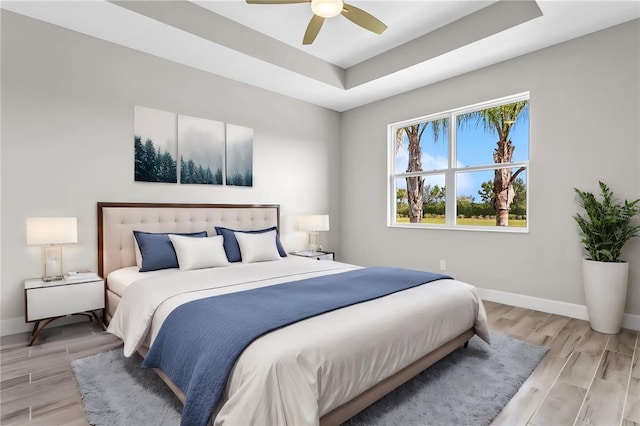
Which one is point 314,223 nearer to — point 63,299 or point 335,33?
point 335,33

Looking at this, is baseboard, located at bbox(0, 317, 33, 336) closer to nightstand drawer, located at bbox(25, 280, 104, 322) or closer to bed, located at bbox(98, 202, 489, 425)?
nightstand drawer, located at bbox(25, 280, 104, 322)

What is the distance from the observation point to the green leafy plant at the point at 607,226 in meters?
2.96

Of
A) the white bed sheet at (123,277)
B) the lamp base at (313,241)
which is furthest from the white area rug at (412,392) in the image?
the lamp base at (313,241)

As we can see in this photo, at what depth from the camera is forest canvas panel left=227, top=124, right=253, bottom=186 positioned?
430cm

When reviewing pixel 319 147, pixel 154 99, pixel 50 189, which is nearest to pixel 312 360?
pixel 50 189

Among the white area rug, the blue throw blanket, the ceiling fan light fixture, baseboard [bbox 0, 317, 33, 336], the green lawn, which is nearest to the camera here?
the blue throw blanket

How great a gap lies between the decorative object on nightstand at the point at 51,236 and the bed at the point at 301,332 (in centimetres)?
35

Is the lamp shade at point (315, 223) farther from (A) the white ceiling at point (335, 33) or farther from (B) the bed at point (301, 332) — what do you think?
(A) the white ceiling at point (335, 33)

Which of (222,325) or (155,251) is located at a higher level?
(155,251)

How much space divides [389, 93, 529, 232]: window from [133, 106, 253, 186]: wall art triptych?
228 centimetres

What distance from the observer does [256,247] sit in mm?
3703

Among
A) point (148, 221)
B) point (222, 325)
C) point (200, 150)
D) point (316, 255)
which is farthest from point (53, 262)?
point (316, 255)

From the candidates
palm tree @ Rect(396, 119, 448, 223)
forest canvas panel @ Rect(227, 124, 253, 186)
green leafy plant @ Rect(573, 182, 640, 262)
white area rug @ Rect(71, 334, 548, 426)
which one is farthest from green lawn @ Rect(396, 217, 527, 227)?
forest canvas panel @ Rect(227, 124, 253, 186)

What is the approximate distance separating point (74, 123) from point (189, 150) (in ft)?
3.61
